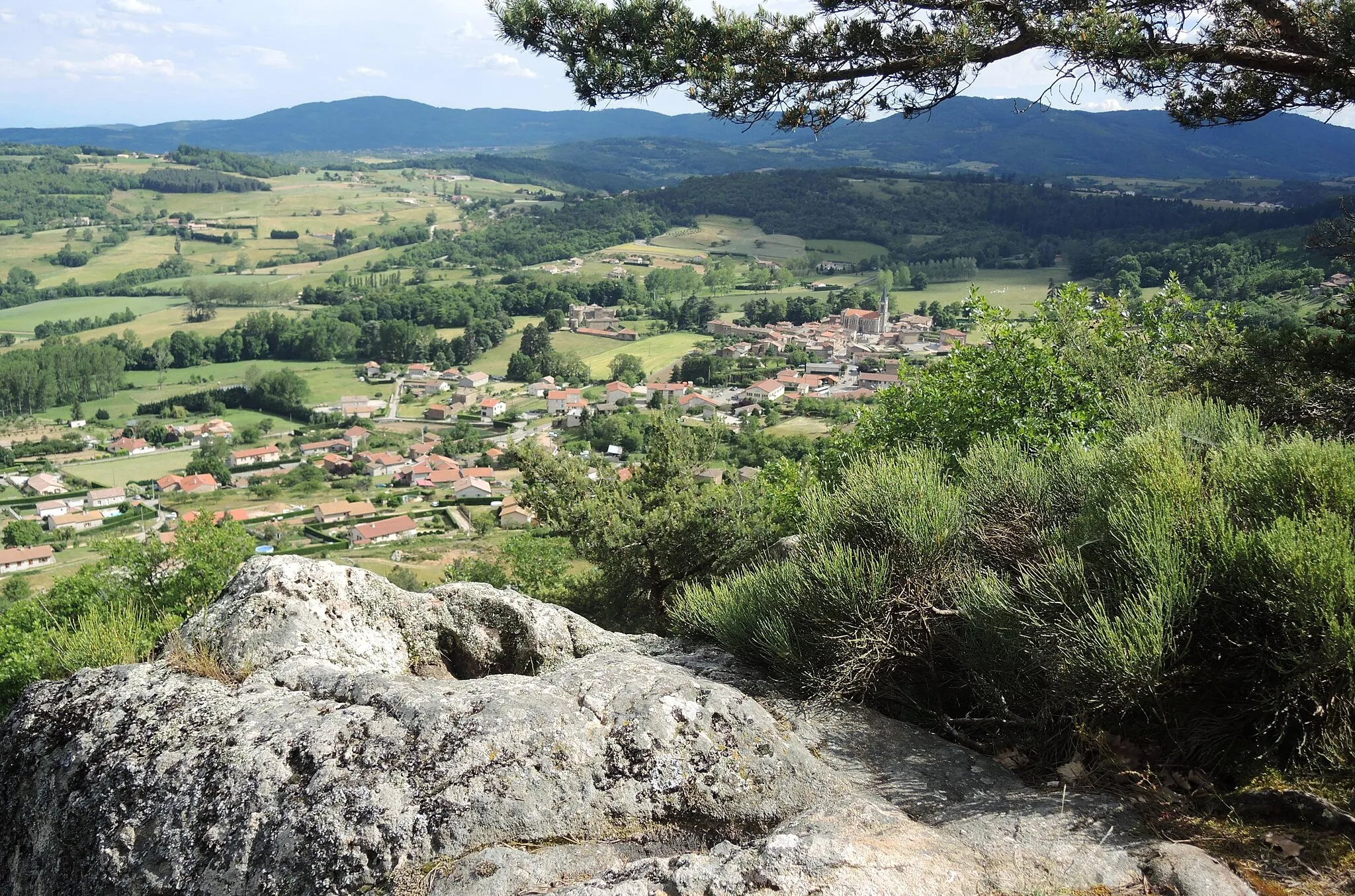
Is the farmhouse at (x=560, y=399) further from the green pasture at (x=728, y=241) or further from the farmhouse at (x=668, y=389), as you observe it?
the green pasture at (x=728, y=241)

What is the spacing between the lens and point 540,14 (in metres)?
9.25

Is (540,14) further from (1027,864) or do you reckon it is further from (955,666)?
(1027,864)

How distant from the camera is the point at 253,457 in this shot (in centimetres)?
7200

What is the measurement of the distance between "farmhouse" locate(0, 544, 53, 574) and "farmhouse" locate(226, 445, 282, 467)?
846 inches

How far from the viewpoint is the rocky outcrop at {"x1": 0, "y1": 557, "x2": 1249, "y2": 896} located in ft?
11.4

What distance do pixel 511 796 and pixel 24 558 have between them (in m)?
57.2

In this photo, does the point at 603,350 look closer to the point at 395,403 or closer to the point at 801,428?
the point at 395,403

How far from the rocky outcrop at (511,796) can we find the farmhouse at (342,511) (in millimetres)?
54948

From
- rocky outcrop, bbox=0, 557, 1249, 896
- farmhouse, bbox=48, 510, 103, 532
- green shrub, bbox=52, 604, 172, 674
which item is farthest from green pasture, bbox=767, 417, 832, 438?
rocky outcrop, bbox=0, 557, 1249, 896

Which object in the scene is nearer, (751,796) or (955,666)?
(751,796)

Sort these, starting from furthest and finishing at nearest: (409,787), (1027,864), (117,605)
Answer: (117,605) → (409,787) → (1027,864)

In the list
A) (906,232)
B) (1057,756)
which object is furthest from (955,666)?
(906,232)

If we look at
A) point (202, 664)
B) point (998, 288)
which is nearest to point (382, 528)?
point (202, 664)

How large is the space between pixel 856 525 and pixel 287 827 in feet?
11.6
